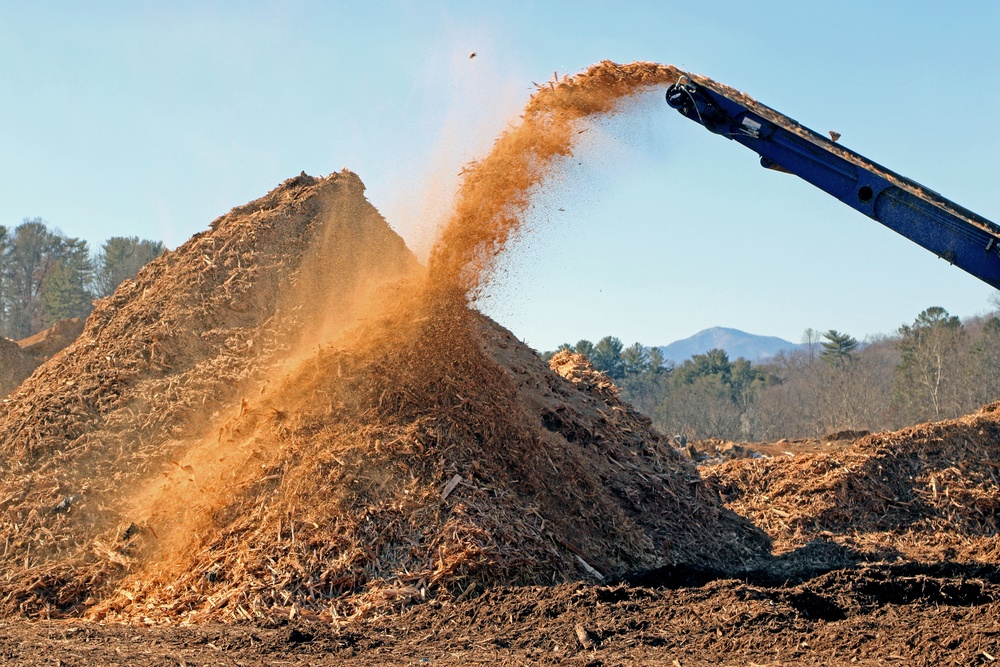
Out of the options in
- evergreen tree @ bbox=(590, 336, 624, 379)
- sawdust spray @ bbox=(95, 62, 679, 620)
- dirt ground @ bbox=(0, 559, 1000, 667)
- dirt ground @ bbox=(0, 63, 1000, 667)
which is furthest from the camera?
evergreen tree @ bbox=(590, 336, 624, 379)

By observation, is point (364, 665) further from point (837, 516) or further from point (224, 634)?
point (837, 516)

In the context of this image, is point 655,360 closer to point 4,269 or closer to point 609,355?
point 609,355

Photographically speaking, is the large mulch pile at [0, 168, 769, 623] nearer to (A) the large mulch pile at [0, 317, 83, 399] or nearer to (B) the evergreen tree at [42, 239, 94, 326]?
(A) the large mulch pile at [0, 317, 83, 399]

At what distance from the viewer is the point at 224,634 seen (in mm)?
6363

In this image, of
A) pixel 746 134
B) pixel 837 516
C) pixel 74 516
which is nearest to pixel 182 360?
pixel 74 516

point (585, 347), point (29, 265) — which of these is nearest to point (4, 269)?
point (29, 265)

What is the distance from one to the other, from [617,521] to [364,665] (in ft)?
12.6

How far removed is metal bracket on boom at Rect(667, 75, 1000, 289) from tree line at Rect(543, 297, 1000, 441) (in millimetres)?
37842

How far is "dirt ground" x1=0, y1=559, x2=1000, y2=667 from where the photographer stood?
579 centimetres

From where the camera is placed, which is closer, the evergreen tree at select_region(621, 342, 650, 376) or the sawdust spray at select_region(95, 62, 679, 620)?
the sawdust spray at select_region(95, 62, 679, 620)

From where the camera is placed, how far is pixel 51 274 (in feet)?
147

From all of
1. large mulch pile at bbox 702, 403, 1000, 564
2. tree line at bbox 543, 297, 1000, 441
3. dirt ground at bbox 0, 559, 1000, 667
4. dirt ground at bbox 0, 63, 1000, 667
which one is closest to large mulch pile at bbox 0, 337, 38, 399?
dirt ground at bbox 0, 63, 1000, 667

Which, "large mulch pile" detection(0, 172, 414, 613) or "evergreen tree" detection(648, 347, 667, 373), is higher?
"evergreen tree" detection(648, 347, 667, 373)

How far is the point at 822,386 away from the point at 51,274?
4300 cm
